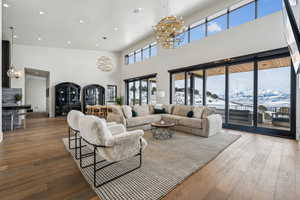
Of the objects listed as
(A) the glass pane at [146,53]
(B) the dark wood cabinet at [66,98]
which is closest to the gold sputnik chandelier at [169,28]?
(A) the glass pane at [146,53]

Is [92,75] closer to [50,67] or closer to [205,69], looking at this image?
[50,67]

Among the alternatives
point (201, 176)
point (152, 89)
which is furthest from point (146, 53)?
point (201, 176)

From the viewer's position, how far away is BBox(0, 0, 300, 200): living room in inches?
79.0

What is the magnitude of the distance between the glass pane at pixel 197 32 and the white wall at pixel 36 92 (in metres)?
11.9

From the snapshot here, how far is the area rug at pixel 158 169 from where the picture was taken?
182 cm

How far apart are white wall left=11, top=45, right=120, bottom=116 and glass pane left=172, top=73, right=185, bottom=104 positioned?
17.6 ft

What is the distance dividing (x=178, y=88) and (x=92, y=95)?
599 cm

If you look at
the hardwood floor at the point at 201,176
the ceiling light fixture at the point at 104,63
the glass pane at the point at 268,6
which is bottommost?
the hardwood floor at the point at 201,176

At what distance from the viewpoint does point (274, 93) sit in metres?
4.56

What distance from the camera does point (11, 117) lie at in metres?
5.09

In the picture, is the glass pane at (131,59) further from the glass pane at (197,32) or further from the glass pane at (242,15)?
the glass pane at (242,15)

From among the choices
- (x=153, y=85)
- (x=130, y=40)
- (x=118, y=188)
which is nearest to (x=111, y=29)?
(x=130, y=40)

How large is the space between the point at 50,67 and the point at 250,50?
10.3 m

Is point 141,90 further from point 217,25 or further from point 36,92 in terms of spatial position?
point 36,92
